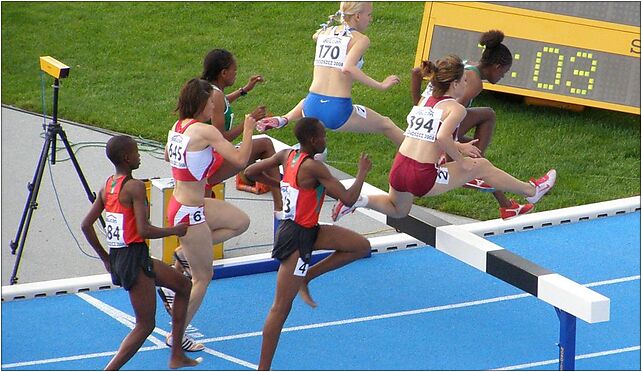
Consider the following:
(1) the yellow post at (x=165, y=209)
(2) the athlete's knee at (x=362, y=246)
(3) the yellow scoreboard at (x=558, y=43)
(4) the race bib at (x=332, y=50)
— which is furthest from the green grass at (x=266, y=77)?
(2) the athlete's knee at (x=362, y=246)

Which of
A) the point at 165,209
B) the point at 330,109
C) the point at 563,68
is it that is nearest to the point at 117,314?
the point at 165,209

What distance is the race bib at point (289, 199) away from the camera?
813cm

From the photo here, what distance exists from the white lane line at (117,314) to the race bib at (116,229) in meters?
1.54

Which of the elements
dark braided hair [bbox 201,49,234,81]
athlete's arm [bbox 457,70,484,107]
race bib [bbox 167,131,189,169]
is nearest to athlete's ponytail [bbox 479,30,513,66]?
athlete's arm [bbox 457,70,484,107]

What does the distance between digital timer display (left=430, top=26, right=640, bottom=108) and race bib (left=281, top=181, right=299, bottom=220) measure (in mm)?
6145

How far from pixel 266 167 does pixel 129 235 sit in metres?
1.30

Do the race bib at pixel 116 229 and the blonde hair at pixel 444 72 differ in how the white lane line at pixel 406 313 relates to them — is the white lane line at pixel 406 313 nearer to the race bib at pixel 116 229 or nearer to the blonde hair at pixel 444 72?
the race bib at pixel 116 229

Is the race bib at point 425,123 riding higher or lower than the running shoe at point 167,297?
higher

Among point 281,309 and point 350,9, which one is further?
point 350,9

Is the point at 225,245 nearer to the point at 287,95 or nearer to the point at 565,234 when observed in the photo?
the point at 565,234

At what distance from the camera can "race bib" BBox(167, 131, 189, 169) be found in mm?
8055

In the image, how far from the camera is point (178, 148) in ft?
26.6

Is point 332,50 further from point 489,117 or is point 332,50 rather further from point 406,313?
point 406,313

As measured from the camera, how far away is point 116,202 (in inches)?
304
